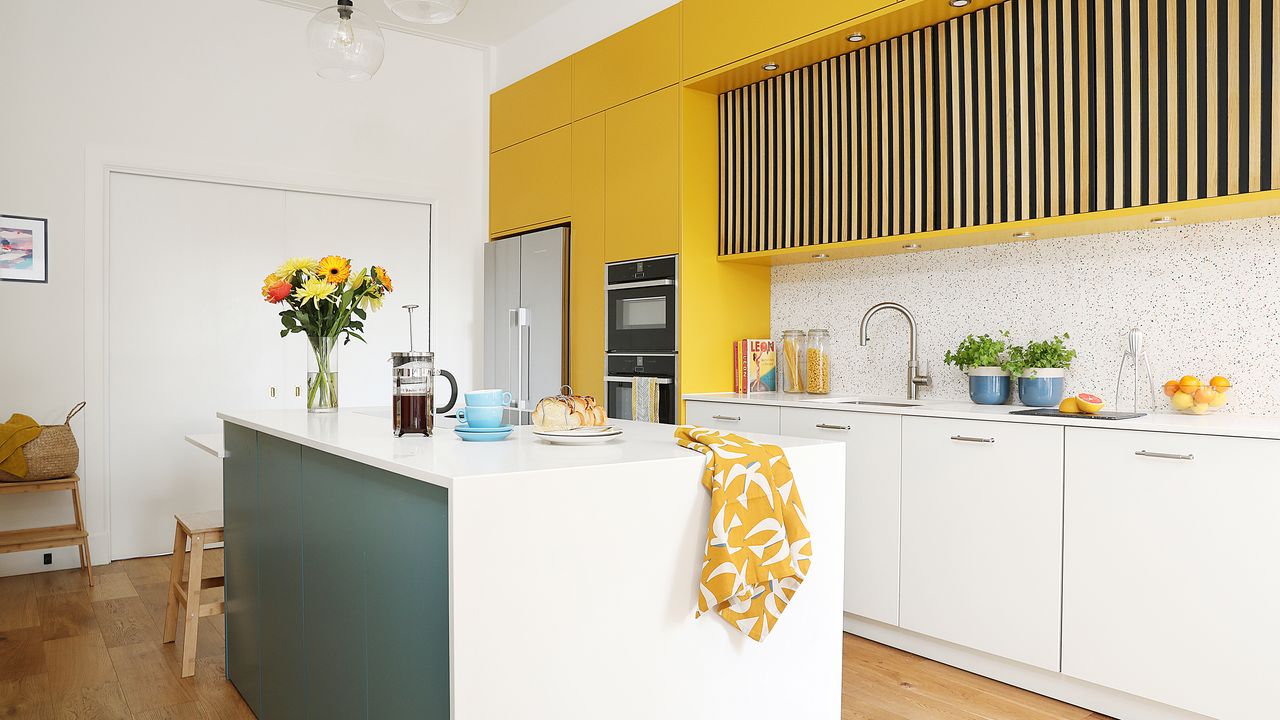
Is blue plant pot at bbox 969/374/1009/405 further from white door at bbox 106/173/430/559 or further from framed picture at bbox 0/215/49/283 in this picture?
framed picture at bbox 0/215/49/283

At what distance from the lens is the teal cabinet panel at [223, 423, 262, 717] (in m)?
2.58

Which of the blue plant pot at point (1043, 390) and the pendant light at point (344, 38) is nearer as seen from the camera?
the pendant light at point (344, 38)

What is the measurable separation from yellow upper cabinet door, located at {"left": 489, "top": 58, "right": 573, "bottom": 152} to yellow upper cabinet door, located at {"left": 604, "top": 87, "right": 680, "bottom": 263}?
0.50 meters

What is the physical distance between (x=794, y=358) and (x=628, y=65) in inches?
65.7

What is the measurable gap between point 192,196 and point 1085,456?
4479 mm

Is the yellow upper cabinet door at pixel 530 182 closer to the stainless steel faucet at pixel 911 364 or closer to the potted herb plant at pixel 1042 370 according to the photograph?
the stainless steel faucet at pixel 911 364

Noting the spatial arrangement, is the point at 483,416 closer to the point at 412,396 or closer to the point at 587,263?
the point at 412,396

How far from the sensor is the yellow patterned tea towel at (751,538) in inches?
65.5

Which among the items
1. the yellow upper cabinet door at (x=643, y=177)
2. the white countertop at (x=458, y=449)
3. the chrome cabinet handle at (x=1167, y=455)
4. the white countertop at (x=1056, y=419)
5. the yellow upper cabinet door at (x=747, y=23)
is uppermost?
the yellow upper cabinet door at (x=747, y=23)

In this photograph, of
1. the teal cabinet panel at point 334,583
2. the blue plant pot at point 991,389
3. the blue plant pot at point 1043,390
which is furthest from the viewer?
the blue plant pot at point 991,389

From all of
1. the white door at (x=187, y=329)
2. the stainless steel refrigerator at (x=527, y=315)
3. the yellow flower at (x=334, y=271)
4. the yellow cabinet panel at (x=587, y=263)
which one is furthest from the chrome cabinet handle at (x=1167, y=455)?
the white door at (x=187, y=329)

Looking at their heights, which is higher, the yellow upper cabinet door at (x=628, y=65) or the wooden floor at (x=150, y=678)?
the yellow upper cabinet door at (x=628, y=65)

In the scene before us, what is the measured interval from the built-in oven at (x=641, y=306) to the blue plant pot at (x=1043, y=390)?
4.96ft

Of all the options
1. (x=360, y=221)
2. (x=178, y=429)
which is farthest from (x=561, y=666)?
(x=360, y=221)
